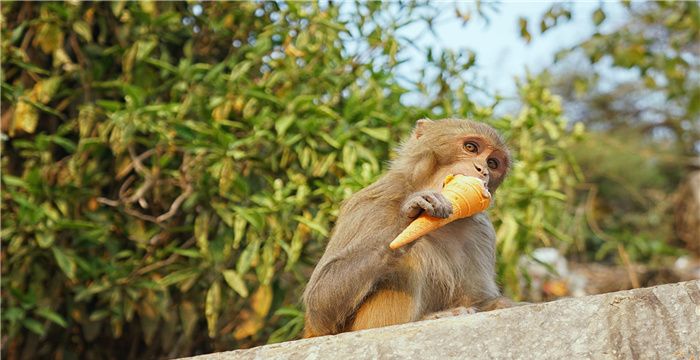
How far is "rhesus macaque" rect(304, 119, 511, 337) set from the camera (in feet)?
14.7

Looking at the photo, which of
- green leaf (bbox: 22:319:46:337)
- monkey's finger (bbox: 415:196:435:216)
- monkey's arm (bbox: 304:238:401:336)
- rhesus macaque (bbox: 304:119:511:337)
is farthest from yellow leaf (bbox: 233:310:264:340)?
monkey's finger (bbox: 415:196:435:216)

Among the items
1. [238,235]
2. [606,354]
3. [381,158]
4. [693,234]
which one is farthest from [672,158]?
[606,354]

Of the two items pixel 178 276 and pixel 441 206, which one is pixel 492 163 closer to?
pixel 441 206

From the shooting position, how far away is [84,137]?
261 inches

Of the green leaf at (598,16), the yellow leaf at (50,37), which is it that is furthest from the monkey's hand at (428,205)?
the green leaf at (598,16)

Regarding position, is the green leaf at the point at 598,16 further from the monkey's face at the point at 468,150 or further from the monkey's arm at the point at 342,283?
the monkey's arm at the point at 342,283

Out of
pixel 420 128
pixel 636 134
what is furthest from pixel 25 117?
pixel 636 134

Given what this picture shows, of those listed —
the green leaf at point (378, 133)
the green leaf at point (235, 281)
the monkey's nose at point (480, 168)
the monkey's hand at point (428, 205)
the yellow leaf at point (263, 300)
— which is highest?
the monkey's hand at point (428, 205)

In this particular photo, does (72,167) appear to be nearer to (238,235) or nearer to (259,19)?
(238,235)

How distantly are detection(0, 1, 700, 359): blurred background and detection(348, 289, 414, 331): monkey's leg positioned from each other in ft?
4.62

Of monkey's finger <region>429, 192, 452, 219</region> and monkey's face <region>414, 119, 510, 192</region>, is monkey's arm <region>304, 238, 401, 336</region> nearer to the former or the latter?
monkey's finger <region>429, 192, 452, 219</region>

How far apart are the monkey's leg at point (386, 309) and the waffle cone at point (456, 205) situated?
0.87ft

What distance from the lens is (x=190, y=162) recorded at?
6410mm

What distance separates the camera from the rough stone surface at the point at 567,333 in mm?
3479
